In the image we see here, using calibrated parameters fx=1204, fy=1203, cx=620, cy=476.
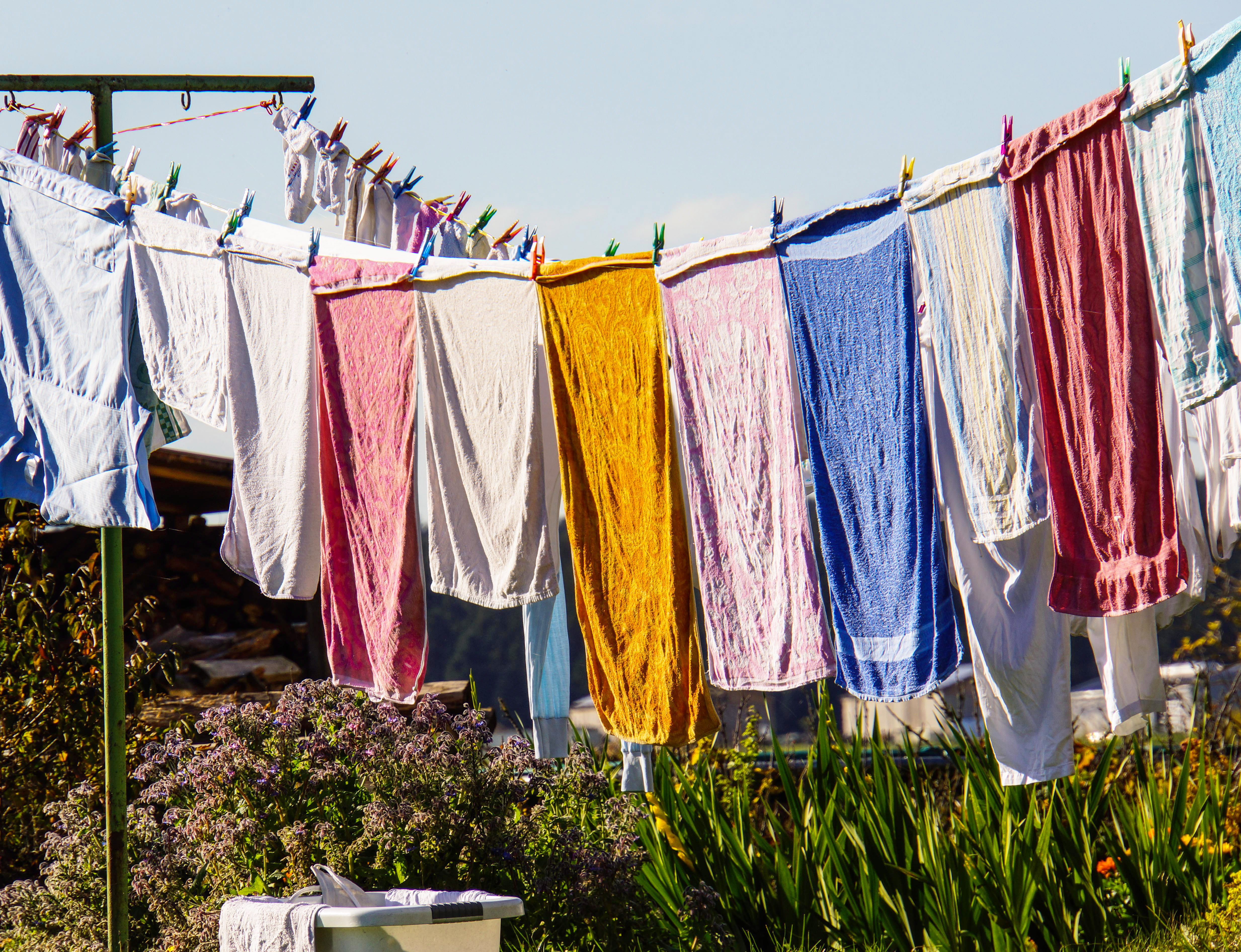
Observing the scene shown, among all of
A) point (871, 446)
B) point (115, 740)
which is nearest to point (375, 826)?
point (115, 740)

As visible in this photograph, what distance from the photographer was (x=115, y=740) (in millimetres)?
3463

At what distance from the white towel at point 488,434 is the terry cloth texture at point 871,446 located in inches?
28.9

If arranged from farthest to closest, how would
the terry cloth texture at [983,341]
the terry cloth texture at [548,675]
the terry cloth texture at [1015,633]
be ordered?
the terry cloth texture at [548,675] → the terry cloth texture at [1015,633] → the terry cloth texture at [983,341]

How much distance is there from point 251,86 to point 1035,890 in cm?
337

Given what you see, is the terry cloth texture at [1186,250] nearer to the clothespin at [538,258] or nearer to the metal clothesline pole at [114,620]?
the clothespin at [538,258]

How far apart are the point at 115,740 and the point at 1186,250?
3026 mm

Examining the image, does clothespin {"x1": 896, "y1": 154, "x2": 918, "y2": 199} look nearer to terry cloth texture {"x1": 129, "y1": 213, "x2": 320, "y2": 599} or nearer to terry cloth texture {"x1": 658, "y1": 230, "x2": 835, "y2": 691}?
terry cloth texture {"x1": 658, "y1": 230, "x2": 835, "y2": 691}

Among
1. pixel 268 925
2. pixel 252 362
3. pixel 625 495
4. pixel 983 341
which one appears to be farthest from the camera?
pixel 252 362

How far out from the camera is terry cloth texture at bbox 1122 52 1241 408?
6.52 feet

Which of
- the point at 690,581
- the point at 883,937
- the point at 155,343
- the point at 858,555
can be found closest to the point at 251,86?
the point at 155,343

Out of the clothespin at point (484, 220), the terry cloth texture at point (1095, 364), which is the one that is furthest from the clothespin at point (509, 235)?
the terry cloth texture at point (1095, 364)

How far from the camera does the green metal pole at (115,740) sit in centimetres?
336

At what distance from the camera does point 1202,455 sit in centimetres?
238

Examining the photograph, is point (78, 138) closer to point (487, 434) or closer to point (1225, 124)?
point (487, 434)
